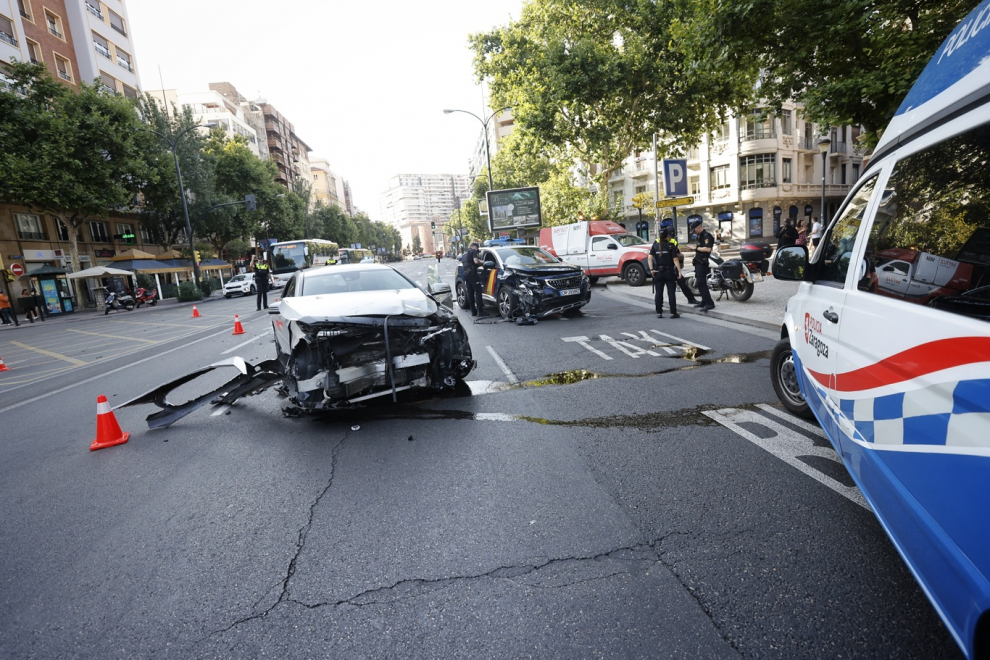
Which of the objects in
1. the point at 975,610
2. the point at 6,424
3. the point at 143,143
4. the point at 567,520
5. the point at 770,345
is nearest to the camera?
the point at 975,610

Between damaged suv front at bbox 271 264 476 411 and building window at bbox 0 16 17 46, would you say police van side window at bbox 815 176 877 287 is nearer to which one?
damaged suv front at bbox 271 264 476 411

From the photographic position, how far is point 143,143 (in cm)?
2836

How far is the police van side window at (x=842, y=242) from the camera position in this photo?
8.94 feet

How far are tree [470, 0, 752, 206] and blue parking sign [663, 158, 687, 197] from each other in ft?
24.9

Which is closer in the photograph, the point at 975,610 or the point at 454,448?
the point at 975,610

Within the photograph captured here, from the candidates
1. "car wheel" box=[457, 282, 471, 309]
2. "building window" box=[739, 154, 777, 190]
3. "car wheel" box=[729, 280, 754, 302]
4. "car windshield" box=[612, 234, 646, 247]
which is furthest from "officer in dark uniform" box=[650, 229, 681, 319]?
"building window" box=[739, 154, 777, 190]

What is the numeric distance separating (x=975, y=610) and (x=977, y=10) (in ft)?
7.40

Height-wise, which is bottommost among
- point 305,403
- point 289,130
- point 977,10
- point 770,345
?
point 770,345

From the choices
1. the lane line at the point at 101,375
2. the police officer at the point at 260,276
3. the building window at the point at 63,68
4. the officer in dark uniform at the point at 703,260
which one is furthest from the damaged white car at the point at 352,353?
the building window at the point at 63,68

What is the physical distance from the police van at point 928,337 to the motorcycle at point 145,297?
112 feet

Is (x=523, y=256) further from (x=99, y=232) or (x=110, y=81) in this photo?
(x=110, y=81)

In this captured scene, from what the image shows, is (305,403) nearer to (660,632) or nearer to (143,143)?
(660,632)

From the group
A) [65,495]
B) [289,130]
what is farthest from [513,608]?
[289,130]

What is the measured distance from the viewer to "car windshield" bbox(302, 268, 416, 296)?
20.2 ft
